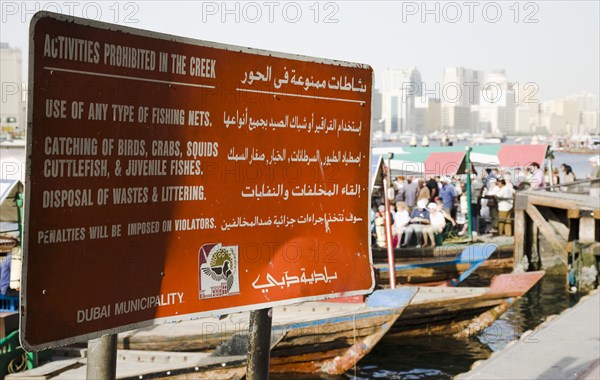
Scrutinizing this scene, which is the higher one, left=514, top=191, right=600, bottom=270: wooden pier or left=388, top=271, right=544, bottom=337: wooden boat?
left=514, top=191, right=600, bottom=270: wooden pier

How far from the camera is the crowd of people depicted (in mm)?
20156

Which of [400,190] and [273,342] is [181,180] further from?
[400,190]

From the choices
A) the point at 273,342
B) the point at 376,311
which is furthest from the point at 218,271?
the point at 376,311

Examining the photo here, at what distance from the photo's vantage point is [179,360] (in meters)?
10.1

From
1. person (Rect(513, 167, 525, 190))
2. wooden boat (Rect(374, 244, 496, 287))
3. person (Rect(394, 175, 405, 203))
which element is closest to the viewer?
wooden boat (Rect(374, 244, 496, 287))

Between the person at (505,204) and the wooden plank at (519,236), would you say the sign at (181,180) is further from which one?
the person at (505,204)

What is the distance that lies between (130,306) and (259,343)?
3.66 feet

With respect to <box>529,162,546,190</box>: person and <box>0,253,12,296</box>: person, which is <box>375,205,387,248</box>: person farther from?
<box>0,253,12,296</box>: person

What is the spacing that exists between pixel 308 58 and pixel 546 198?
19.3 metres

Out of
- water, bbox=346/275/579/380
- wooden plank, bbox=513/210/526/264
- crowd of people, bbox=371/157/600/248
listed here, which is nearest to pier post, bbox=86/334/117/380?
water, bbox=346/275/579/380

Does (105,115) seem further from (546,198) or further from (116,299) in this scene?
(546,198)

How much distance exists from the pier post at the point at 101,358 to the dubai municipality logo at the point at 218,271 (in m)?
0.43

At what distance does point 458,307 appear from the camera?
15.0m

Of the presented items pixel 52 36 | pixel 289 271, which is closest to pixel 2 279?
pixel 289 271
